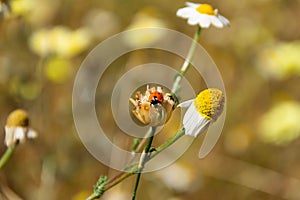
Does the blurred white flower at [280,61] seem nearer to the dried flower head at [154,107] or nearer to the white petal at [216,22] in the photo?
the white petal at [216,22]

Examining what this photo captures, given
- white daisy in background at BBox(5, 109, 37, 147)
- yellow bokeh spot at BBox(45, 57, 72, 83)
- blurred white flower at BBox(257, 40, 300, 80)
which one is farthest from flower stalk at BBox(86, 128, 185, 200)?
blurred white flower at BBox(257, 40, 300, 80)

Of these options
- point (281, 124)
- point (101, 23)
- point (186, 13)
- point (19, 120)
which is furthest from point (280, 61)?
point (19, 120)

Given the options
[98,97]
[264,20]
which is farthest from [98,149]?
[264,20]

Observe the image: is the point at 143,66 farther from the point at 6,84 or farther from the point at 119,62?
the point at 6,84

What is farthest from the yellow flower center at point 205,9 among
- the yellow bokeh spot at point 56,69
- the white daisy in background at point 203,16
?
the yellow bokeh spot at point 56,69

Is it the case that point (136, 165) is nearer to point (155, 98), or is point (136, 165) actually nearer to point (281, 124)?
point (155, 98)
